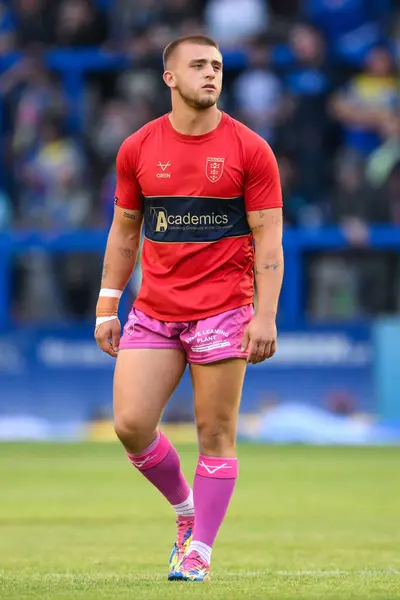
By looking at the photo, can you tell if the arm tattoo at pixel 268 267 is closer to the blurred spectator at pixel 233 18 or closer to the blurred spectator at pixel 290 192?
the blurred spectator at pixel 290 192

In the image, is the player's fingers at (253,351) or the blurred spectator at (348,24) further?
the blurred spectator at (348,24)

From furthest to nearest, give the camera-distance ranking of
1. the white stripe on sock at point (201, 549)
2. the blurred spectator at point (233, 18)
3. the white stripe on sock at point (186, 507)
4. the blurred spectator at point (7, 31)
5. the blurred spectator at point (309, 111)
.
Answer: the blurred spectator at point (7, 31) → the blurred spectator at point (233, 18) → the blurred spectator at point (309, 111) → the white stripe on sock at point (186, 507) → the white stripe on sock at point (201, 549)

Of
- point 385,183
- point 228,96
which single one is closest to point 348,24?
point 228,96

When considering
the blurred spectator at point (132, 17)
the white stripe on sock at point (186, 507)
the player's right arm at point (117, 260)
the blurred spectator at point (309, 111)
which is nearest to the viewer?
the player's right arm at point (117, 260)

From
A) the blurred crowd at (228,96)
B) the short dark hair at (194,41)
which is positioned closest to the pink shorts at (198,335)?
the short dark hair at (194,41)

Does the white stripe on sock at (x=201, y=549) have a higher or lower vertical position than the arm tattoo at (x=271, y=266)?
lower

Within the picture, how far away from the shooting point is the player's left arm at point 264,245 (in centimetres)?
636

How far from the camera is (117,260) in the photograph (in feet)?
22.2

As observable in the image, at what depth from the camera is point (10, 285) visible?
61.0 ft

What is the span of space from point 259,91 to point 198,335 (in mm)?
12343

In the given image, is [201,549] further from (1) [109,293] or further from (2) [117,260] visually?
(2) [117,260]

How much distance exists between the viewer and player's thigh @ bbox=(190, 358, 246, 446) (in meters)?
6.42

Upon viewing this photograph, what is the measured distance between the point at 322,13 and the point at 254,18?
3.09 ft

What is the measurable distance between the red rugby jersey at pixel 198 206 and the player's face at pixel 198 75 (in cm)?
17
